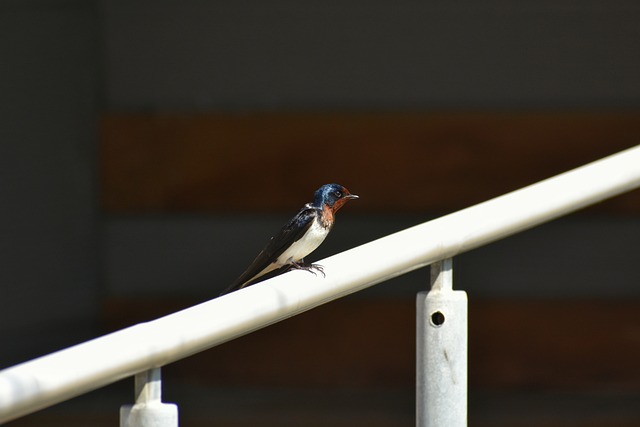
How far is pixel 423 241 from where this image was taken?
1.15 metres

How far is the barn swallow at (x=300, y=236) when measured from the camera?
6.79 feet

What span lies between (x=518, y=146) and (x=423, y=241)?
334cm

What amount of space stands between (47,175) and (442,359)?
12.1 feet

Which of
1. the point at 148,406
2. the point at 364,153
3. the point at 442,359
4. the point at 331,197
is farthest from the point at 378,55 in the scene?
the point at 148,406

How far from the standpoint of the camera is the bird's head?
2273 mm

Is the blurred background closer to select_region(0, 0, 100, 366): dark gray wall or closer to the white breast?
select_region(0, 0, 100, 366): dark gray wall

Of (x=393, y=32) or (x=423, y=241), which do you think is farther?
(x=393, y=32)

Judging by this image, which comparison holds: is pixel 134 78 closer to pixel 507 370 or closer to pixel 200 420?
pixel 200 420

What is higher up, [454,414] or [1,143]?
[1,143]

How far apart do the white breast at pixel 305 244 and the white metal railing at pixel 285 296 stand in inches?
37.6

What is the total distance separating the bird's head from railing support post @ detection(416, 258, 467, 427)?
108 centimetres

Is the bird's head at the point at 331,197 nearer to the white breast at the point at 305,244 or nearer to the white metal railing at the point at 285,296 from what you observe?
the white breast at the point at 305,244

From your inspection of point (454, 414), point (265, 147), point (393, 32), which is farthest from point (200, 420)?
point (454, 414)

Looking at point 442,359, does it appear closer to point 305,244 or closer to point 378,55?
point 305,244
